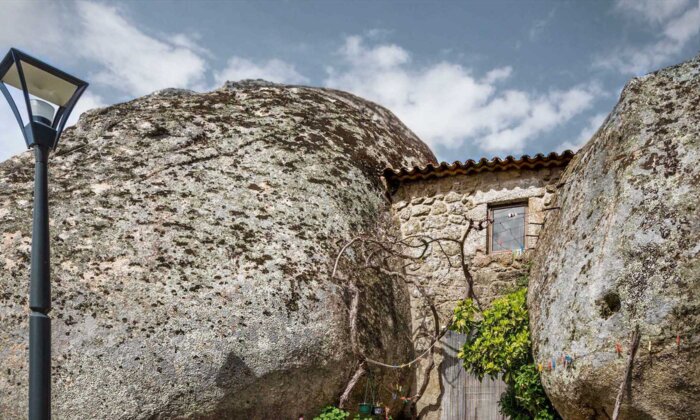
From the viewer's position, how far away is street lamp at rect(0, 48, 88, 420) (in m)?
4.27

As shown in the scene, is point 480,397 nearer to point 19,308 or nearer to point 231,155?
point 231,155

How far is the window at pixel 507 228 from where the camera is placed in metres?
8.62

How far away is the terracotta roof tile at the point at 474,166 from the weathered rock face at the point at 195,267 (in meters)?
0.38

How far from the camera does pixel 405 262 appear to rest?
29.9 ft

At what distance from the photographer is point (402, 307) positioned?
859cm

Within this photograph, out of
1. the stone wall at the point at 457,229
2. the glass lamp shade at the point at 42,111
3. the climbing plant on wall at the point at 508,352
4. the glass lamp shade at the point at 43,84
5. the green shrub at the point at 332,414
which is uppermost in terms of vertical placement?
the glass lamp shade at the point at 43,84

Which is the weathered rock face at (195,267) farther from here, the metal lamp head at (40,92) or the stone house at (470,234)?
the metal lamp head at (40,92)

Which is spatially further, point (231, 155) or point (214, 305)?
point (231, 155)

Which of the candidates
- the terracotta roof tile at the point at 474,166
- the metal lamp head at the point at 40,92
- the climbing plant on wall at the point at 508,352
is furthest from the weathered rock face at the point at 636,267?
the metal lamp head at the point at 40,92

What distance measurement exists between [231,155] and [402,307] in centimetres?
285

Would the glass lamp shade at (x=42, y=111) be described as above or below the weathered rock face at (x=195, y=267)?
above

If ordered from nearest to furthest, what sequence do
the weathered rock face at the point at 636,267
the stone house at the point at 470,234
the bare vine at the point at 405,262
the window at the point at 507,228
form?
the weathered rock face at the point at 636,267 < the bare vine at the point at 405,262 < the stone house at the point at 470,234 < the window at the point at 507,228

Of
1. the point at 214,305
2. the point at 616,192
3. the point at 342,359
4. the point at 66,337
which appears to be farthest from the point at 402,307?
the point at 66,337

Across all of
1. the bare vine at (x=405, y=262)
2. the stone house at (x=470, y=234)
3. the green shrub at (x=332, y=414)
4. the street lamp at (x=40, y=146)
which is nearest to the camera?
the street lamp at (x=40, y=146)
